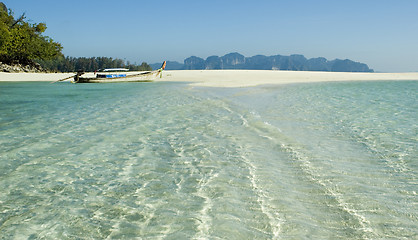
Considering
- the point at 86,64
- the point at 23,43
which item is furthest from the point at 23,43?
the point at 86,64

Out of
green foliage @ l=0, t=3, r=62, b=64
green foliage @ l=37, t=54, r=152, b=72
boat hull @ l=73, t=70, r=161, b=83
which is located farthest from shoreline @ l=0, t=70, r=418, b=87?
A: green foliage @ l=37, t=54, r=152, b=72

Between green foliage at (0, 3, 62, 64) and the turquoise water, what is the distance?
192 ft

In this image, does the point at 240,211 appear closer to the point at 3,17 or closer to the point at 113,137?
the point at 113,137

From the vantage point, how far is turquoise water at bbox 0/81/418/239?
148 inches

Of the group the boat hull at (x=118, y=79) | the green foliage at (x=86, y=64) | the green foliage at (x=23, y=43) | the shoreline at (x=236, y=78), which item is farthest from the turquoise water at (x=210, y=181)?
the green foliage at (x=86, y=64)

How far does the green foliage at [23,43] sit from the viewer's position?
57750 millimetres

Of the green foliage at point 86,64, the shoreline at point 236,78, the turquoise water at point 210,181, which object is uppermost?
the green foliage at point 86,64

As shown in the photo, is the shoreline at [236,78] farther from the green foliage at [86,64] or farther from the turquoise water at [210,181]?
the green foliage at [86,64]

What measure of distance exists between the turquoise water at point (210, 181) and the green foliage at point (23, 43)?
2298 inches

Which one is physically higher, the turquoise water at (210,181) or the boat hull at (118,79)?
the boat hull at (118,79)

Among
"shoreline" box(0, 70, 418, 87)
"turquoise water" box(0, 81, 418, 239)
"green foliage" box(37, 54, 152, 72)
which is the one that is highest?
"green foliage" box(37, 54, 152, 72)

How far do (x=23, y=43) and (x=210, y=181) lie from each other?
→ 7074cm

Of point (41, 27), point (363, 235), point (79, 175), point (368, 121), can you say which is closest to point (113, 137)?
point (79, 175)

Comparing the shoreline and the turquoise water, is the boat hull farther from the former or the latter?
the turquoise water
